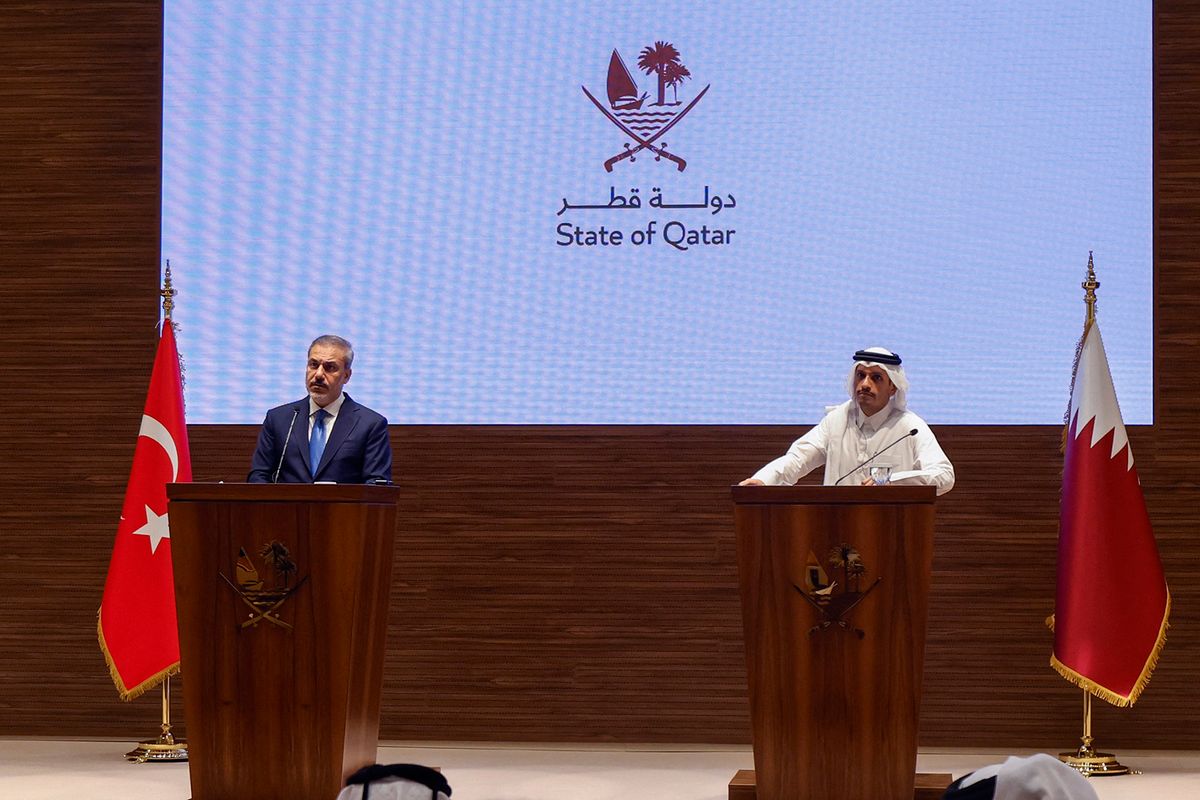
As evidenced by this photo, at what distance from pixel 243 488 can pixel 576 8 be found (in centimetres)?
278

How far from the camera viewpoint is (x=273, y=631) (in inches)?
168

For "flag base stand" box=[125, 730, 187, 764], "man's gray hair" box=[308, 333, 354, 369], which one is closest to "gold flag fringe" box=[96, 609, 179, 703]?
"flag base stand" box=[125, 730, 187, 764]

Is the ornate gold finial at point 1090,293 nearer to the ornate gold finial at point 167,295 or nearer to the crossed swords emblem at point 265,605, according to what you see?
the crossed swords emblem at point 265,605

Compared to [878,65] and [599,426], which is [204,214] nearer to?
[599,426]

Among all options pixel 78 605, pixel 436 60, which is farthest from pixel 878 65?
pixel 78 605

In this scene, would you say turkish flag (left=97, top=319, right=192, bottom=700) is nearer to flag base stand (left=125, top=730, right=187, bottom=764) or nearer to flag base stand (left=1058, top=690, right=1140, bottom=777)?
flag base stand (left=125, top=730, right=187, bottom=764)

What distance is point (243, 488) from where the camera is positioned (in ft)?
13.9

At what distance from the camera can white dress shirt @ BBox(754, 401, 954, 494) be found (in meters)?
5.00

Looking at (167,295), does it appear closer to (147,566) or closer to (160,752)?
(147,566)

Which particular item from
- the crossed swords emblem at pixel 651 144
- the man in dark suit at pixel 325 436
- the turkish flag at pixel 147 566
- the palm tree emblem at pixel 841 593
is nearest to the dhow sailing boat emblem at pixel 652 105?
the crossed swords emblem at pixel 651 144

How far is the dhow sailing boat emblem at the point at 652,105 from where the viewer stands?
597 cm

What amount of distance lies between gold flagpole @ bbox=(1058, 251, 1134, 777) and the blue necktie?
284 centimetres

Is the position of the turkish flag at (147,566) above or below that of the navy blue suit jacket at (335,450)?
below

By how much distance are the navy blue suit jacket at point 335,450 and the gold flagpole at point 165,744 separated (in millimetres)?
1033
